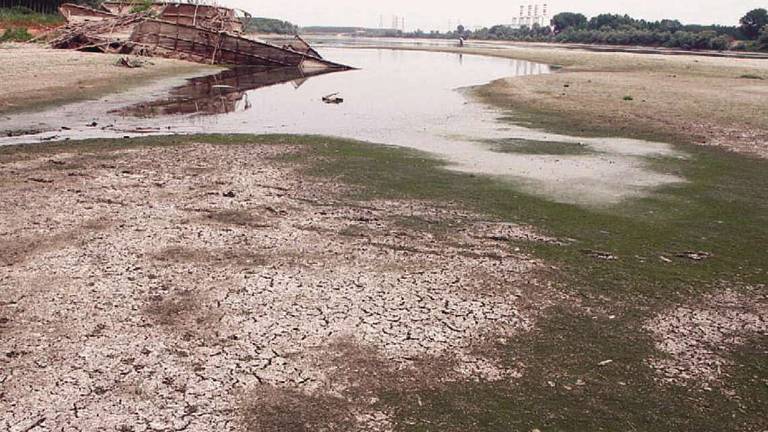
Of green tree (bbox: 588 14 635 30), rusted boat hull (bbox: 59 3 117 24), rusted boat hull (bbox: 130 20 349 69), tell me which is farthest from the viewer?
green tree (bbox: 588 14 635 30)

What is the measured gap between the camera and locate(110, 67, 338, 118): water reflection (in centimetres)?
2303

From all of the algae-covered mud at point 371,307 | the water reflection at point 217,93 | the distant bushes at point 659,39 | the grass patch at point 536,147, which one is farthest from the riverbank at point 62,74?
the distant bushes at point 659,39

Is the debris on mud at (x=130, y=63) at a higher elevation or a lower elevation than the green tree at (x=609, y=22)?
lower

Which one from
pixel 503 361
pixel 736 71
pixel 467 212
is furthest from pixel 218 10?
pixel 503 361

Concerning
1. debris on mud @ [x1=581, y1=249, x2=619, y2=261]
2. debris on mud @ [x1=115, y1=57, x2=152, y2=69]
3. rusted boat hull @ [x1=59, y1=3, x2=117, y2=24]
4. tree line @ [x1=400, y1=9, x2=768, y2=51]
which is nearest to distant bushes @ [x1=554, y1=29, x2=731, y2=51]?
tree line @ [x1=400, y1=9, x2=768, y2=51]

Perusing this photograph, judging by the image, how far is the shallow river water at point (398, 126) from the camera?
13359 mm

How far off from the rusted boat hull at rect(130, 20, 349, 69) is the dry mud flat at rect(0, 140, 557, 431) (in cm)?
3895

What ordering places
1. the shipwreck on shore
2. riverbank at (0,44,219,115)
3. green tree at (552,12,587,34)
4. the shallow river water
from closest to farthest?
the shallow river water < riverbank at (0,44,219,115) < the shipwreck on shore < green tree at (552,12,587,34)

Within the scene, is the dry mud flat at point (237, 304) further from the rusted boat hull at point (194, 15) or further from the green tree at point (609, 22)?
the green tree at point (609, 22)

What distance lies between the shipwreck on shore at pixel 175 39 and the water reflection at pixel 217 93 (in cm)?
304

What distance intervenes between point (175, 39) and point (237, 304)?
148 feet

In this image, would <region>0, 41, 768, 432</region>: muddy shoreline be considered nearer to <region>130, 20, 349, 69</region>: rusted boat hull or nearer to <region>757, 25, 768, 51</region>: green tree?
<region>130, 20, 349, 69</region>: rusted boat hull

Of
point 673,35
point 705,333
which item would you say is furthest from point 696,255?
point 673,35

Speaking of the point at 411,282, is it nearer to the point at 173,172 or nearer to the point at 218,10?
the point at 173,172
